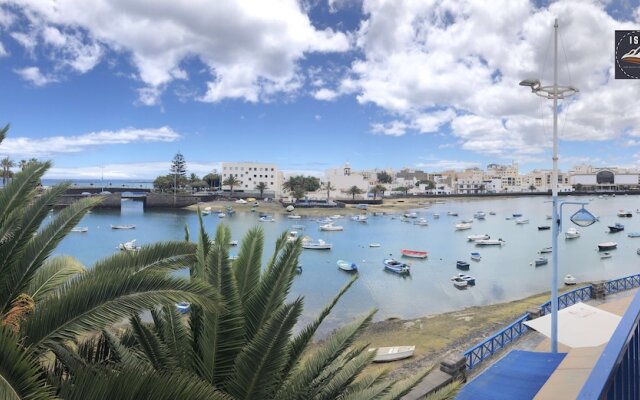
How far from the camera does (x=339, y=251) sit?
1897 inches

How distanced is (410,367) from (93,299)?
14247 millimetres

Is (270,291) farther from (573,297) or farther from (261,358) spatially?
(573,297)

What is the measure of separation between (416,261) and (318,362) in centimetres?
3960

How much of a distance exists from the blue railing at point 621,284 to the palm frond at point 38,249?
20.7m

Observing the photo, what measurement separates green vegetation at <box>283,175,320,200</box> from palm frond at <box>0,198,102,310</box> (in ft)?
336

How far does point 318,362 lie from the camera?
4344mm

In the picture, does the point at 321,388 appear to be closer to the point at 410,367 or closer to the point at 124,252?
the point at 124,252

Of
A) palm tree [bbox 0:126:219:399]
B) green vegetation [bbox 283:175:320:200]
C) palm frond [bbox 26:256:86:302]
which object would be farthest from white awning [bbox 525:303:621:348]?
green vegetation [bbox 283:175:320:200]

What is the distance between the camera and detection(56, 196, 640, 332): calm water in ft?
92.1

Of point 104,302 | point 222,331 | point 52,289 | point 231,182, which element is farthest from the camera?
point 231,182

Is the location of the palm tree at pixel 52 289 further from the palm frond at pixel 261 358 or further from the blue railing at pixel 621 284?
the blue railing at pixel 621 284

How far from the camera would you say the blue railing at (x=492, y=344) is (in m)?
11.9

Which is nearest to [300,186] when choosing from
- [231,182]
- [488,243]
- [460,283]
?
[231,182]

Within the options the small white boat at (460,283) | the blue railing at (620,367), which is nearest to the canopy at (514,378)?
the blue railing at (620,367)
